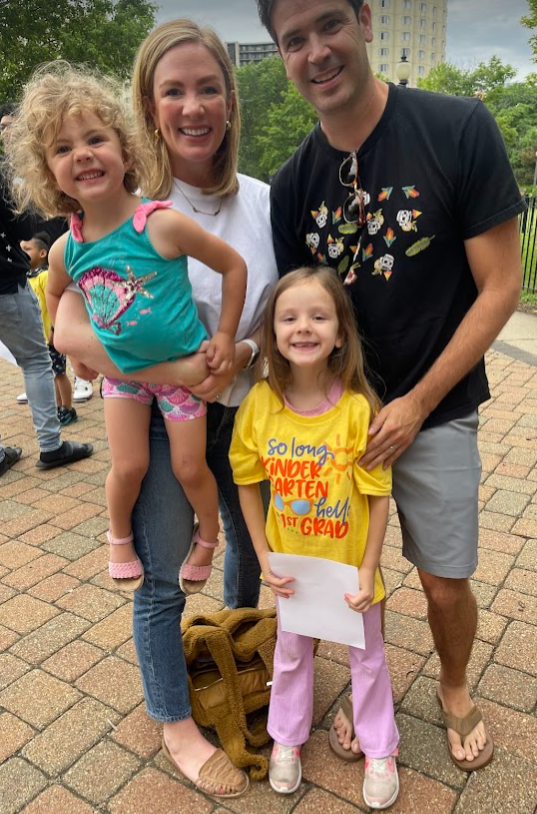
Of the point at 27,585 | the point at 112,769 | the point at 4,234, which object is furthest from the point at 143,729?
the point at 4,234

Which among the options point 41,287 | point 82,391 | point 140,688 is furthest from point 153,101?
point 82,391

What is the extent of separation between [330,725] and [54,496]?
257cm

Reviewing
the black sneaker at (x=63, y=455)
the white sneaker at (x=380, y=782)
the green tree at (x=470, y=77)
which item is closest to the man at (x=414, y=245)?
the white sneaker at (x=380, y=782)

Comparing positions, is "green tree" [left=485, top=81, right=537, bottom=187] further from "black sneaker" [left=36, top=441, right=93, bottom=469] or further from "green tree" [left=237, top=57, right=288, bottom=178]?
"black sneaker" [left=36, top=441, right=93, bottom=469]

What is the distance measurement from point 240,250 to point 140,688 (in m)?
1.68

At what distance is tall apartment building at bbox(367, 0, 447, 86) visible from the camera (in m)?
88.7

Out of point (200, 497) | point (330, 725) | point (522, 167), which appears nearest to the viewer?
point (200, 497)

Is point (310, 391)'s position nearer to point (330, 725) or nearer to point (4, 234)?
point (330, 725)

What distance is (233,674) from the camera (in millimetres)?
2119

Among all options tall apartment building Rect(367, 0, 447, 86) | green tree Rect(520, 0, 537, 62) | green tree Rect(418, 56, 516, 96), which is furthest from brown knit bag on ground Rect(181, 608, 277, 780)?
tall apartment building Rect(367, 0, 447, 86)

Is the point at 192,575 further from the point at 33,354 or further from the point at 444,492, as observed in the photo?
the point at 33,354

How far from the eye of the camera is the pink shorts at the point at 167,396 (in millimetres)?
1767

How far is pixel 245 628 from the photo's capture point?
2279mm

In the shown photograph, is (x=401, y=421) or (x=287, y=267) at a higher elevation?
(x=287, y=267)
